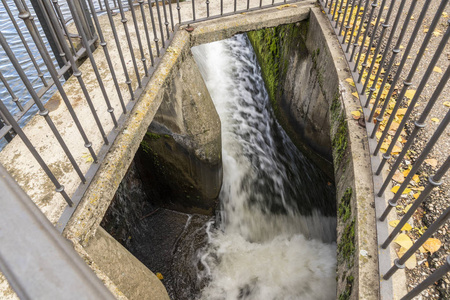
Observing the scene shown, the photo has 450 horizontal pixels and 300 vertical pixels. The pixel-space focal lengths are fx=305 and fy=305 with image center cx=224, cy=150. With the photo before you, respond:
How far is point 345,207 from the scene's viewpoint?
8.93 ft

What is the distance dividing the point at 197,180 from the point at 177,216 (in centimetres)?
102

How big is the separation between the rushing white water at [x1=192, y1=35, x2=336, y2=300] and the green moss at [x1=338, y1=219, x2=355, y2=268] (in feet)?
6.08

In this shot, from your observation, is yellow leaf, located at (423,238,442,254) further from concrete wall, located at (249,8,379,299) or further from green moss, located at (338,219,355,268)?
green moss, located at (338,219,355,268)

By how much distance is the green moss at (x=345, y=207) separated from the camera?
2.63 metres

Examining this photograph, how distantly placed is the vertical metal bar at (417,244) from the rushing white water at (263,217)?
245 cm

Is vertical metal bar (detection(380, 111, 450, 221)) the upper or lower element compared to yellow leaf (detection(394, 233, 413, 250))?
upper

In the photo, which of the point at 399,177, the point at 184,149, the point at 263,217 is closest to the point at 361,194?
the point at 399,177

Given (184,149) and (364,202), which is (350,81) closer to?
(364,202)

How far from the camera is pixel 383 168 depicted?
2656mm

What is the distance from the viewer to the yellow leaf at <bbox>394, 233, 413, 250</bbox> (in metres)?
2.15

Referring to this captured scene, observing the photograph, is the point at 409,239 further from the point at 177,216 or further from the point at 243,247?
the point at 177,216

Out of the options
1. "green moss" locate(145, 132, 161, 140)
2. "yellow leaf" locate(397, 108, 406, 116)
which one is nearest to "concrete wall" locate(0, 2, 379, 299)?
"yellow leaf" locate(397, 108, 406, 116)

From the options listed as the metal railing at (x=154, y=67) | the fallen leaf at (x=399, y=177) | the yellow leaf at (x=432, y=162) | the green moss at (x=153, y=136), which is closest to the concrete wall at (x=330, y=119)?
the metal railing at (x=154, y=67)

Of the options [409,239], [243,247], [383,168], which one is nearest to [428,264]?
[409,239]
